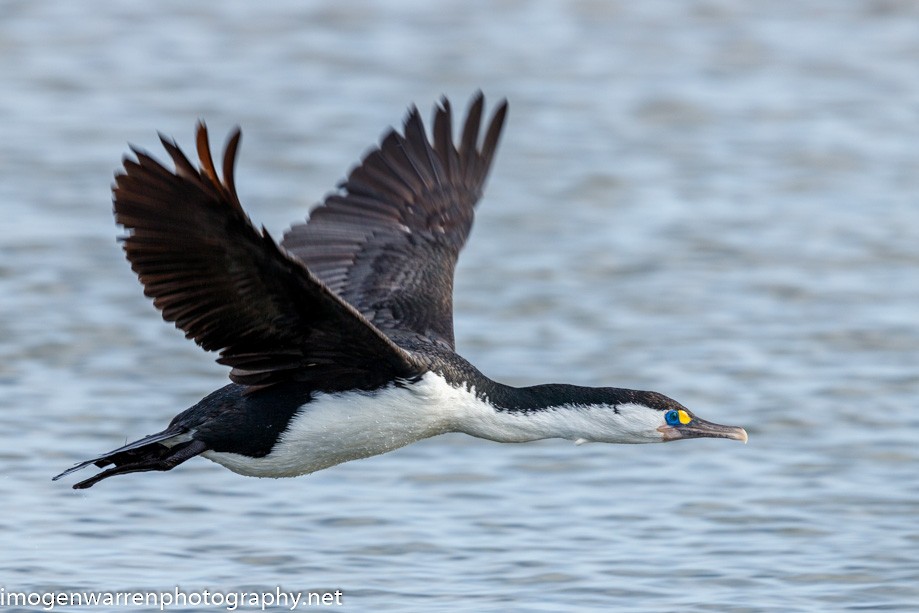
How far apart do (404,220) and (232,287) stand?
2.80 meters

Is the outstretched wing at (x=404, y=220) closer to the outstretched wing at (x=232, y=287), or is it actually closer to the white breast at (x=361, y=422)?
the white breast at (x=361, y=422)

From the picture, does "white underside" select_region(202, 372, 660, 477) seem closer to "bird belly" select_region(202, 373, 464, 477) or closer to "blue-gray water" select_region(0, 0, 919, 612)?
"bird belly" select_region(202, 373, 464, 477)

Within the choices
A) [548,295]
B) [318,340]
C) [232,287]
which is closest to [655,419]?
[318,340]

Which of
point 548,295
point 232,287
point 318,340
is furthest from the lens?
point 548,295

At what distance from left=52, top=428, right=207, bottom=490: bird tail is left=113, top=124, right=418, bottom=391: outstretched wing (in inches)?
14.9

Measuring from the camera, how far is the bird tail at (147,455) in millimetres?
7840

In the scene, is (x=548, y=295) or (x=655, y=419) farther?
(x=548, y=295)

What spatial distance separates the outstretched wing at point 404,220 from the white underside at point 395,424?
1175 mm

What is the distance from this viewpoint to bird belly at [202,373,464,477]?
790 cm

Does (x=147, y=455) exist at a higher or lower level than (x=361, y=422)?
lower

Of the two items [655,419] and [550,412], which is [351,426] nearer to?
[550,412]

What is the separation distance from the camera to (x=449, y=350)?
8.63m

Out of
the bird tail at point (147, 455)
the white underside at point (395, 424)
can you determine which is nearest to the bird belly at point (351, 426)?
the white underside at point (395, 424)

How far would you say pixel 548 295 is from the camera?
12609 millimetres
